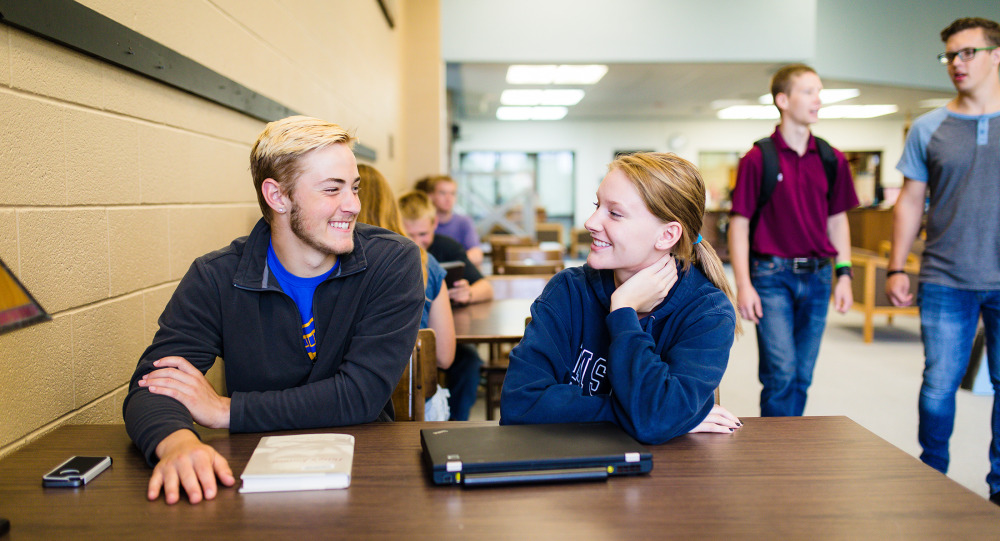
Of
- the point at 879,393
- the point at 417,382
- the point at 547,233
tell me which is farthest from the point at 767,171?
the point at 547,233

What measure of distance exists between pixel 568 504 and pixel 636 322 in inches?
17.1

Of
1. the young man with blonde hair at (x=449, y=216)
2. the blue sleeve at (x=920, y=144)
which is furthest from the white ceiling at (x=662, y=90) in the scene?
the blue sleeve at (x=920, y=144)

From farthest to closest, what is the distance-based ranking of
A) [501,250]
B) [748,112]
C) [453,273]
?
[748,112] < [501,250] < [453,273]

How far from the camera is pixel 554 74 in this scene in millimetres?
8594

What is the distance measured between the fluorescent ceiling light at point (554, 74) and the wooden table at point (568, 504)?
24.0 ft

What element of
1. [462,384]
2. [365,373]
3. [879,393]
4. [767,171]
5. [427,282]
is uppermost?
[767,171]

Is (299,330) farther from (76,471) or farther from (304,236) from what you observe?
(76,471)

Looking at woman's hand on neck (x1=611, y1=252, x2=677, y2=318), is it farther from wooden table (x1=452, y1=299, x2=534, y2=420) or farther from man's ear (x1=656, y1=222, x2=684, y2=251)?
wooden table (x1=452, y1=299, x2=534, y2=420)

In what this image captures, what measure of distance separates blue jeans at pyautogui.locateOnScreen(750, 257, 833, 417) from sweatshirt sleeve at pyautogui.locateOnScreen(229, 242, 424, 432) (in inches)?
57.2

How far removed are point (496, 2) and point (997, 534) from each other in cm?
639

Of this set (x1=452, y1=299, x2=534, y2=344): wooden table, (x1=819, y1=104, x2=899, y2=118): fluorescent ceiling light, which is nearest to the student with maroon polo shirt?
(x1=452, y1=299, x2=534, y2=344): wooden table

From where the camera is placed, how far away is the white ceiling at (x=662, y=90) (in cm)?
805

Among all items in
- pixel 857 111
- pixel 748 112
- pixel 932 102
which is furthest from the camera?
pixel 748 112

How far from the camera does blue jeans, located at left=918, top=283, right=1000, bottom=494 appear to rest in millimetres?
2080
